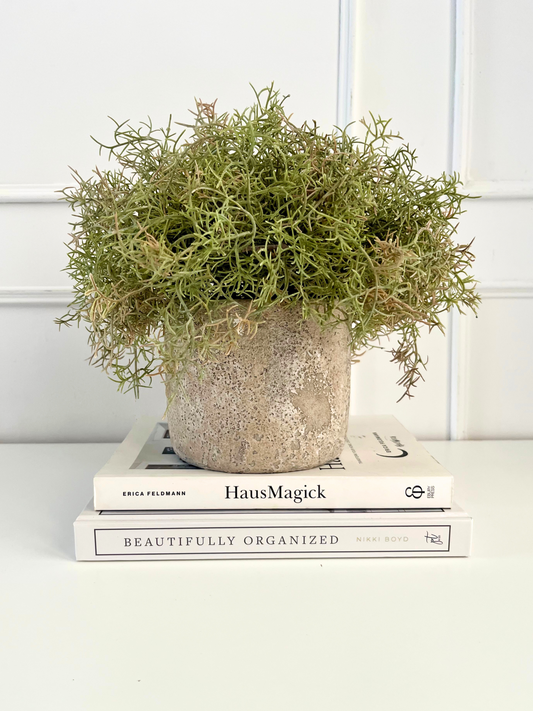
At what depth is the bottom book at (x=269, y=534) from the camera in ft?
1.57

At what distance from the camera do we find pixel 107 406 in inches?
34.4

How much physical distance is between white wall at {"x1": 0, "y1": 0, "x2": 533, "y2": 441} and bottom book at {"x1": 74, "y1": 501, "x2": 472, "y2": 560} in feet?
1.29

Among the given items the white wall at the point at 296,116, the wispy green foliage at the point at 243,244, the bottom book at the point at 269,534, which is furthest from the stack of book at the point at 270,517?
the white wall at the point at 296,116

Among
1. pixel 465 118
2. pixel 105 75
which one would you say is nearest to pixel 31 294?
pixel 105 75

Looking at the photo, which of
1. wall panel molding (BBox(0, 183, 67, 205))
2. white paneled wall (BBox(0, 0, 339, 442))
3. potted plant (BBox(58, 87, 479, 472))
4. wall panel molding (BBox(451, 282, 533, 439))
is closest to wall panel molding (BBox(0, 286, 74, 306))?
white paneled wall (BBox(0, 0, 339, 442))

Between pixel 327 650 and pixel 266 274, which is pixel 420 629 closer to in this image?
pixel 327 650

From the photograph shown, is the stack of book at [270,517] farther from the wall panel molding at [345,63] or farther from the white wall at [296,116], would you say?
the wall panel molding at [345,63]

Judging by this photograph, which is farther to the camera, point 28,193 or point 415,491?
point 28,193

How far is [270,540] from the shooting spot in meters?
0.48

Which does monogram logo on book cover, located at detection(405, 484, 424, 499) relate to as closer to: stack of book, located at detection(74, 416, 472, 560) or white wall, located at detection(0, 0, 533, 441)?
stack of book, located at detection(74, 416, 472, 560)

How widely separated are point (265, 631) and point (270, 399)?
17cm

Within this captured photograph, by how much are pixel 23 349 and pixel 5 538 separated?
1.28ft

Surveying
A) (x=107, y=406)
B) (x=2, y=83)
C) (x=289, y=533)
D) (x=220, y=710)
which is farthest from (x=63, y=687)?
(x=2, y=83)

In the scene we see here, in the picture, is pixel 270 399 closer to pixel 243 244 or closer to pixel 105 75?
pixel 243 244
